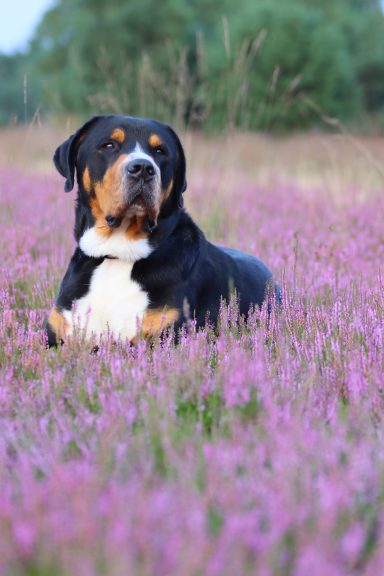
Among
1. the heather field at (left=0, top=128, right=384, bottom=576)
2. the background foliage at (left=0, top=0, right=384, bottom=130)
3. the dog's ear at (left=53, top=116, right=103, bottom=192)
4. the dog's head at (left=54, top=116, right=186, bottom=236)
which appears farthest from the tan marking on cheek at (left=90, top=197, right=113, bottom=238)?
the background foliage at (left=0, top=0, right=384, bottom=130)

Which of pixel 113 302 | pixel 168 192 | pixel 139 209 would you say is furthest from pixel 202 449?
pixel 168 192

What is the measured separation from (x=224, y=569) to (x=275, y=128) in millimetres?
23288

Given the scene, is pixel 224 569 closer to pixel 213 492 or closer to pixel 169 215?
pixel 213 492

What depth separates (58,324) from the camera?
13.7ft

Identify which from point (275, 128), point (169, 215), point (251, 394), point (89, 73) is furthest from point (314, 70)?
point (251, 394)

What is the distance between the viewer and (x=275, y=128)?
948 inches

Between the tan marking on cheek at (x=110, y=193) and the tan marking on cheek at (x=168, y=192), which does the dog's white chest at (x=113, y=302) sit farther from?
the tan marking on cheek at (x=168, y=192)

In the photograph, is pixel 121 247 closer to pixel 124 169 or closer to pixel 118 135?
pixel 124 169

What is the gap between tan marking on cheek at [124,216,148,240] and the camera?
4.27m

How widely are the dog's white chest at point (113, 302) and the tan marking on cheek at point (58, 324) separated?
0.03 meters

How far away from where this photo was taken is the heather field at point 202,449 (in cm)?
172

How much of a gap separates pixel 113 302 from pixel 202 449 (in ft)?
6.47

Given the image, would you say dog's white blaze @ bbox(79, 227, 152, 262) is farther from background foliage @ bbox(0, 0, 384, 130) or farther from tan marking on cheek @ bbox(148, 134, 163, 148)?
background foliage @ bbox(0, 0, 384, 130)

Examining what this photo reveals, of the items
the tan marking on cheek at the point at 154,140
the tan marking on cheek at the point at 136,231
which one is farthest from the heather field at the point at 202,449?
the tan marking on cheek at the point at 154,140
